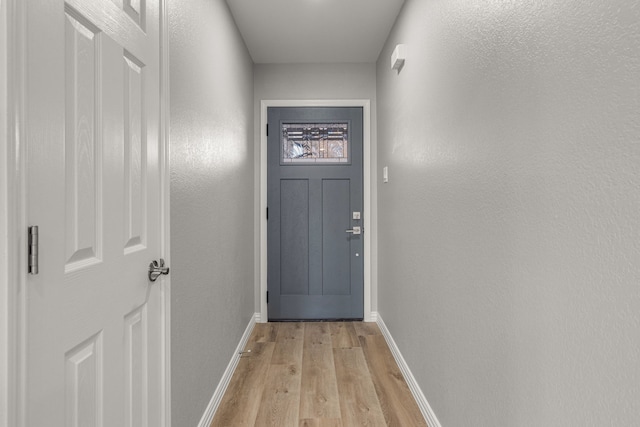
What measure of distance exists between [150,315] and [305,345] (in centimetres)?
187

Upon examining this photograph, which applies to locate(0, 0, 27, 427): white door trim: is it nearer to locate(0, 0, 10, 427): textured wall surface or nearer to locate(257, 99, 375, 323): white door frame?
locate(0, 0, 10, 427): textured wall surface

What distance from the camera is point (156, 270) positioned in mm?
1318

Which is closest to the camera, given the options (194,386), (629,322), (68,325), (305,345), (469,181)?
(629,322)

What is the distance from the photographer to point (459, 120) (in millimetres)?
1542

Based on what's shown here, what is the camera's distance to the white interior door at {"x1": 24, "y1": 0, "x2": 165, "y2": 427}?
0.78 metres

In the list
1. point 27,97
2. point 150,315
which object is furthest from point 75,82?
point 150,315

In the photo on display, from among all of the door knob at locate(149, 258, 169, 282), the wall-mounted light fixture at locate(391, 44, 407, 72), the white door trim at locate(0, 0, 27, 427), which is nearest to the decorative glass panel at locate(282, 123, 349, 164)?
the wall-mounted light fixture at locate(391, 44, 407, 72)

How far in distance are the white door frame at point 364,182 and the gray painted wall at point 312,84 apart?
4 centimetres

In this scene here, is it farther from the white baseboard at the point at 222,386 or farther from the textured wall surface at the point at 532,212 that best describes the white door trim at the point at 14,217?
the white baseboard at the point at 222,386

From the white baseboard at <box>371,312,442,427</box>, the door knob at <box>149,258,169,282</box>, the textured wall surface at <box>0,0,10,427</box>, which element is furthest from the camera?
the white baseboard at <box>371,312,442,427</box>

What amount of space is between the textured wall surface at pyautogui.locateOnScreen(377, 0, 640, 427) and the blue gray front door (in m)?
1.60

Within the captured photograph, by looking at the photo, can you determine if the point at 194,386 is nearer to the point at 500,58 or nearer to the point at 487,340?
the point at 487,340

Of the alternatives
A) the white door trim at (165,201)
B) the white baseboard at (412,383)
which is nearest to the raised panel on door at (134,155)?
the white door trim at (165,201)

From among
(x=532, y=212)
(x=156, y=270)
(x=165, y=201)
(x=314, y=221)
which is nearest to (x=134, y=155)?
(x=165, y=201)
